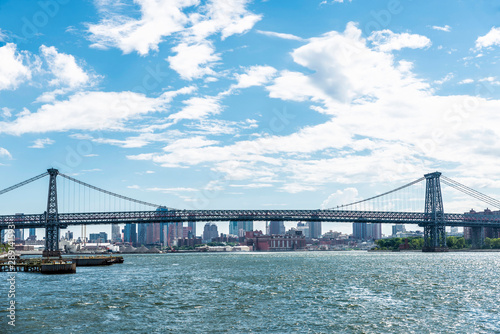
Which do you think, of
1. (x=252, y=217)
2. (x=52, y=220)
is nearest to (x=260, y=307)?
(x=52, y=220)

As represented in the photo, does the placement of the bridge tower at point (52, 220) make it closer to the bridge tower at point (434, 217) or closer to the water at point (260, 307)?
the water at point (260, 307)

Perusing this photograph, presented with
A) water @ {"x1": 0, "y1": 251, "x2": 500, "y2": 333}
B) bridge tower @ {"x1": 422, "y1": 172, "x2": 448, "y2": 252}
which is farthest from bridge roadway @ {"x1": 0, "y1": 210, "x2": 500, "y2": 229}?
water @ {"x1": 0, "y1": 251, "x2": 500, "y2": 333}

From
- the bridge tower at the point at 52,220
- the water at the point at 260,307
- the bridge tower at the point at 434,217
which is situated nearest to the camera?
the water at the point at 260,307

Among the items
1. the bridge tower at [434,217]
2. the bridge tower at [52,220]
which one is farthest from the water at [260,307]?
the bridge tower at [434,217]

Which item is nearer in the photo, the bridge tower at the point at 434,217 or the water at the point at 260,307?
the water at the point at 260,307

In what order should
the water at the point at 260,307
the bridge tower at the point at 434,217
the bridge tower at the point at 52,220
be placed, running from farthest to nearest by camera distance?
1. the bridge tower at the point at 434,217
2. the bridge tower at the point at 52,220
3. the water at the point at 260,307

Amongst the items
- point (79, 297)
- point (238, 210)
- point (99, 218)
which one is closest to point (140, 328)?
point (79, 297)

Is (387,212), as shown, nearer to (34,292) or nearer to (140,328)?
(34,292)

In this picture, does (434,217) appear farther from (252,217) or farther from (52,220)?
(52,220)
